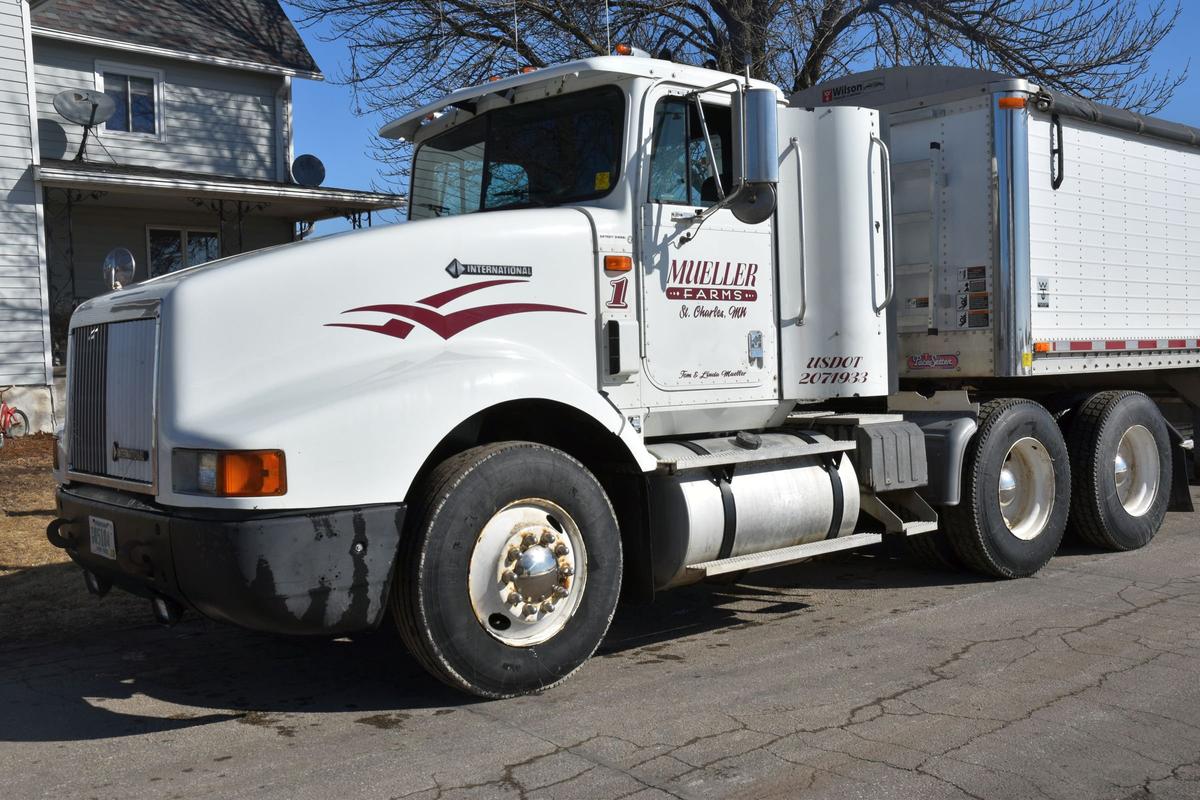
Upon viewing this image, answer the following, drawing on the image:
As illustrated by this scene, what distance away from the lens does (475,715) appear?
15.8 ft

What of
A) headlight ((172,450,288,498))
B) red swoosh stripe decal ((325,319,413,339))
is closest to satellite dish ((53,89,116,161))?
red swoosh stripe decal ((325,319,413,339))

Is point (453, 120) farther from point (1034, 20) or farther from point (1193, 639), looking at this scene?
point (1034, 20)

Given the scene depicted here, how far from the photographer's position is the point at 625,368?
5602 millimetres

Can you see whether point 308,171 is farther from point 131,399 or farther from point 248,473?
point 248,473

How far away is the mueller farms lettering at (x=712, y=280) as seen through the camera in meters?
5.86

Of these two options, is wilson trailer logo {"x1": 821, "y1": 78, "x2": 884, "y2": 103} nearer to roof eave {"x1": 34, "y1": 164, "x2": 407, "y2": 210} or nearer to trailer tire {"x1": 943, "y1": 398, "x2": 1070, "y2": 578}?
trailer tire {"x1": 943, "y1": 398, "x2": 1070, "y2": 578}

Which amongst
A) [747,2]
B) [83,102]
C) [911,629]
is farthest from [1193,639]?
[83,102]

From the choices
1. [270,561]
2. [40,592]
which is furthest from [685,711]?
[40,592]

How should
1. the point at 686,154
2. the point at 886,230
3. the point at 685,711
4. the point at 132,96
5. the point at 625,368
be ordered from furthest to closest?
the point at 132,96
the point at 886,230
the point at 686,154
the point at 625,368
the point at 685,711

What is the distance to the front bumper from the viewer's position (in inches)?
169

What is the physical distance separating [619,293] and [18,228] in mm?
13534

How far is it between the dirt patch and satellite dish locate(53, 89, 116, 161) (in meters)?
8.19

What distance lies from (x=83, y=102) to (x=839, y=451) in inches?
560

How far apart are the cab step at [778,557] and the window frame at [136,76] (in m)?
15.4
